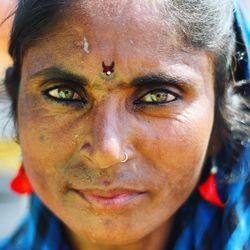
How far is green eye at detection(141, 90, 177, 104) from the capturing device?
177 cm

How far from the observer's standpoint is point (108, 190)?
5.69 ft

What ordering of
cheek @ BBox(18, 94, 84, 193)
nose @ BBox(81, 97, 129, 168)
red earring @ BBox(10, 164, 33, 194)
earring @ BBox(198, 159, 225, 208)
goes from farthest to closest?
1. red earring @ BBox(10, 164, 33, 194)
2. earring @ BBox(198, 159, 225, 208)
3. cheek @ BBox(18, 94, 84, 193)
4. nose @ BBox(81, 97, 129, 168)

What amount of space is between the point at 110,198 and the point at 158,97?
283mm

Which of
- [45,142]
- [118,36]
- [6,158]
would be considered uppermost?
[118,36]

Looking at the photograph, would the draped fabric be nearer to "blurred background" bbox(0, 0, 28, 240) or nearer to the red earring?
the red earring

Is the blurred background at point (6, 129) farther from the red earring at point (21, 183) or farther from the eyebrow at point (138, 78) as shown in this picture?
the eyebrow at point (138, 78)

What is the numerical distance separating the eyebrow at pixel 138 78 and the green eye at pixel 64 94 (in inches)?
1.5

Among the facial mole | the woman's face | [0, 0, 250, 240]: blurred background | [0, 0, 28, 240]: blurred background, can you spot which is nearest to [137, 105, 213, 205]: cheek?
the woman's face

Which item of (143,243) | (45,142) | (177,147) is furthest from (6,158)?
(177,147)

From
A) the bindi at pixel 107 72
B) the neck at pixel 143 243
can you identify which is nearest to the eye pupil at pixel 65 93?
the bindi at pixel 107 72

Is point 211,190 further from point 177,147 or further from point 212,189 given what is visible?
point 177,147

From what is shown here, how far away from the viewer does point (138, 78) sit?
172cm

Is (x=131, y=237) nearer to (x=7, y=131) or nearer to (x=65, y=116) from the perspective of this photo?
(x=65, y=116)

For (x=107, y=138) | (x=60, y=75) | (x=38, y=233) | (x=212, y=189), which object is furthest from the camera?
(x=38, y=233)
